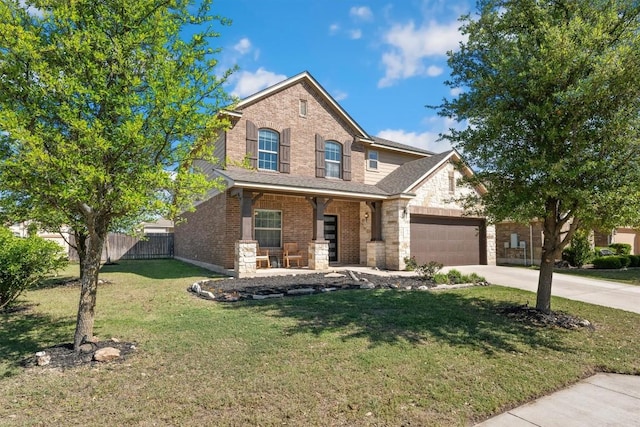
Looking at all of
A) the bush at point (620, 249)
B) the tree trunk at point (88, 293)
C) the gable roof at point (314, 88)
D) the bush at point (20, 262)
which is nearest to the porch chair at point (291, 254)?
the gable roof at point (314, 88)

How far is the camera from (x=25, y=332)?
609cm

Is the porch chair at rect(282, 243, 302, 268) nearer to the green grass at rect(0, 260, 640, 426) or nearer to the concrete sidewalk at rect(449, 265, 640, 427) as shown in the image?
the green grass at rect(0, 260, 640, 426)

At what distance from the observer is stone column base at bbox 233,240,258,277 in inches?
479

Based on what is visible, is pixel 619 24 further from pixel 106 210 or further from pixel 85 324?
pixel 85 324

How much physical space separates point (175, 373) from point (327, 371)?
1.90 metres

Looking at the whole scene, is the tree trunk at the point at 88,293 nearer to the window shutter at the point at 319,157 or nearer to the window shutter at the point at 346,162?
the window shutter at the point at 319,157

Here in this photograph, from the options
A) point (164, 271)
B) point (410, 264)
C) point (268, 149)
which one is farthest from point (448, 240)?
point (164, 271)

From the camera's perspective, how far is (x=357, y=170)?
17.7m

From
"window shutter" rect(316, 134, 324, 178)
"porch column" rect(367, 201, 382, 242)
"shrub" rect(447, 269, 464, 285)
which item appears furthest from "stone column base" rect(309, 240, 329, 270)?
"shrub" rect(447, 269, 464, 285)

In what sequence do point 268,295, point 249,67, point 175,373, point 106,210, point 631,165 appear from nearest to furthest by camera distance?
point 175,373, point 106,210, point 249,67, point 631,165, point 268,295

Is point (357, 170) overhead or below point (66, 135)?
overhead

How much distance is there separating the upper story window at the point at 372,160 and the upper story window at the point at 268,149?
5.31 meters

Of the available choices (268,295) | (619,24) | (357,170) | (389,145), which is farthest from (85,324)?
(389,145)

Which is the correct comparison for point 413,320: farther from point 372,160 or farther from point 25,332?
point 372,160
